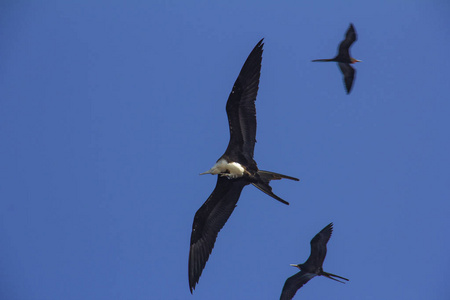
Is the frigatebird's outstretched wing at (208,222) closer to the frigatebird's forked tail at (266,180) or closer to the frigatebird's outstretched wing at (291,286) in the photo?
the frigatebird's forked tail at (266,180)

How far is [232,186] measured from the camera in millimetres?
13055

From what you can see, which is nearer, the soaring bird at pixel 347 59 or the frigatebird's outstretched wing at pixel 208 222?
the soaring bird at pixel 347 59

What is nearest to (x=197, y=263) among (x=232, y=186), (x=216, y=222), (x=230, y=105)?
(x=216, y=222)

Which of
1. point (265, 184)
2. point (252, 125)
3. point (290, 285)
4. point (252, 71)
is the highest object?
point (252, 71)

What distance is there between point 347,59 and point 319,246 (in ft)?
13.6

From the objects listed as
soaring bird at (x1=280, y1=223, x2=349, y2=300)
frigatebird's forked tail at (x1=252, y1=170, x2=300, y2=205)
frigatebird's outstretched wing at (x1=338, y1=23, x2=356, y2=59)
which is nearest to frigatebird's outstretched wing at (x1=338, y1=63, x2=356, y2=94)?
frigatebird's outstretched wing at (x1=338, y1=23, x2=356, y2=59)

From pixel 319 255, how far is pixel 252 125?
323 cm

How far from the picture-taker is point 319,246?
42.9 feet

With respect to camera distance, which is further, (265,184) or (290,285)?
(290,285)

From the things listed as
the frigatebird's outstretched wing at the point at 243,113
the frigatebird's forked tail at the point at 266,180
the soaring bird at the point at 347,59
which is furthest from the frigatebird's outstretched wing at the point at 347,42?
the frigatebird's forked tail at the point at 266,180

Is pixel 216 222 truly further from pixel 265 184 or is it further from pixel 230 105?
pixel 230 105

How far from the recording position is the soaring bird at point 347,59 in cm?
1300

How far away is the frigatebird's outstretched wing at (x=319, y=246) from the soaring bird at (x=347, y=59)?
3.08 m

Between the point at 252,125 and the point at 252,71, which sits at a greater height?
the point at 252,71
